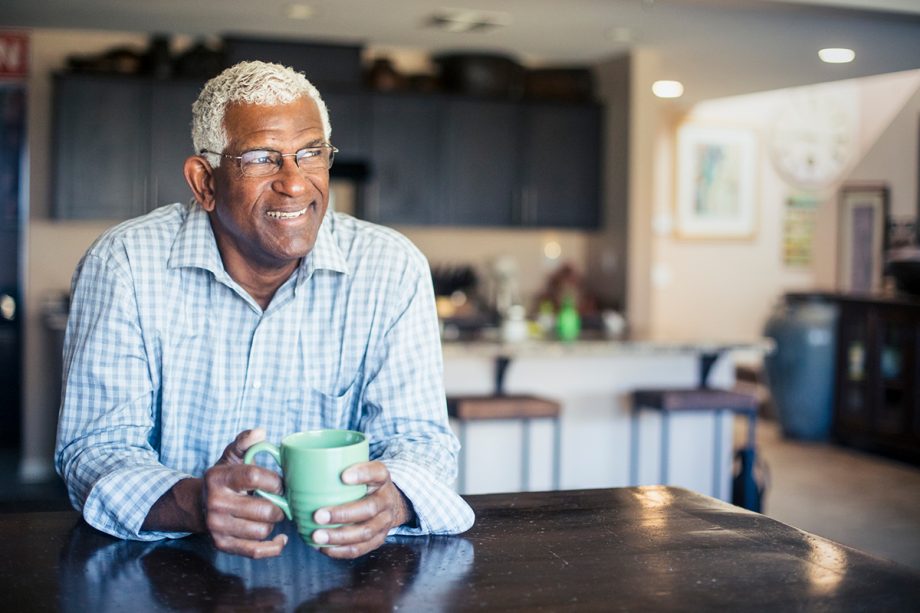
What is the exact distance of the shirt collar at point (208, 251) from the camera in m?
1.55

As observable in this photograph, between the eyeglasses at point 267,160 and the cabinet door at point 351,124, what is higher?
the cabinet door at point 351,124

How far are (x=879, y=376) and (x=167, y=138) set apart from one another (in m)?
4.36

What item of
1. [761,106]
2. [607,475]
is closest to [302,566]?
[607,475]

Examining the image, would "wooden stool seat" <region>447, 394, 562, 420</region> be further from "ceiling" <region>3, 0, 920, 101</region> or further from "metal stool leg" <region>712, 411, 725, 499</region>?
"ceiling" <region>3, 0, 920, 101</region>

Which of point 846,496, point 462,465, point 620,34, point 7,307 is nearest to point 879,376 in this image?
point 846,496

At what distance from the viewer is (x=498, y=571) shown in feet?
3.75

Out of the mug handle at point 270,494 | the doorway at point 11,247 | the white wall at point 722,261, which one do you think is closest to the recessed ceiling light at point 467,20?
the doorway at point 11,247

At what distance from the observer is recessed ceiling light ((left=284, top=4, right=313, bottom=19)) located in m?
5.00

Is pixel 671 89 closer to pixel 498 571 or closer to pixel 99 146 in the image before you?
pixel 99 146

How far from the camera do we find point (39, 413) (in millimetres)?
5684

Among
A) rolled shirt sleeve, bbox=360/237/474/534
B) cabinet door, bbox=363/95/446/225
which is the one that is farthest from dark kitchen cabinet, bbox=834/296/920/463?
rolled shirt sleeve, bbox=360/237/474/534

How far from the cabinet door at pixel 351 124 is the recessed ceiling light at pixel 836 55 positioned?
2609mm

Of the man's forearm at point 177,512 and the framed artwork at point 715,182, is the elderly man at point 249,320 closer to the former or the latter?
the man's forearm at point 177,512

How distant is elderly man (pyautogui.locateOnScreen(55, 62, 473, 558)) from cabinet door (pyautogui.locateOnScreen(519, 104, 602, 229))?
15.6 ft
